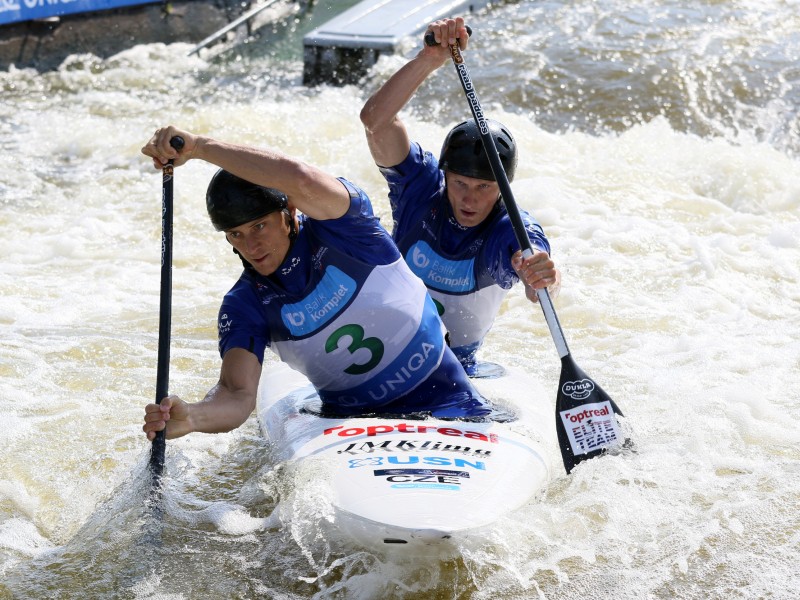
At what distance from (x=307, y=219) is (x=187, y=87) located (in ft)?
27.7

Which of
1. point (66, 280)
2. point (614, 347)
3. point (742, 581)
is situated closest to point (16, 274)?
point (66, 280)

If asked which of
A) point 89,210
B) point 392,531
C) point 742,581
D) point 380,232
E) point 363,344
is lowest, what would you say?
point 89,210

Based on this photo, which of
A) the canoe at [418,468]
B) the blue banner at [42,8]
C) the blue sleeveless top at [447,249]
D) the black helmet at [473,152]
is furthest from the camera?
the blue banner at [42,8]

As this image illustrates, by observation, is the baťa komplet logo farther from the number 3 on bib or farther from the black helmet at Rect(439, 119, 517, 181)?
the black helmet at Rect(439, 119, 517, 181)

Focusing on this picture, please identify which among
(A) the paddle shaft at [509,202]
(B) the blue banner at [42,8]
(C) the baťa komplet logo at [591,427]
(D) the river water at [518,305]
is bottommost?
(D) the river water at [518,305]

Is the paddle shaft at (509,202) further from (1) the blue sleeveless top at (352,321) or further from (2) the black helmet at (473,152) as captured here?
(1) the blue sleeveless top at (352,321)

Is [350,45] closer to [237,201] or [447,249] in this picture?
[447,249]

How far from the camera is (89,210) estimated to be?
8195 millimetres

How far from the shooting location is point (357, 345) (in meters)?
3.66

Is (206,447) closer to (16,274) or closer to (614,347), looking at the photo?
(614,347)

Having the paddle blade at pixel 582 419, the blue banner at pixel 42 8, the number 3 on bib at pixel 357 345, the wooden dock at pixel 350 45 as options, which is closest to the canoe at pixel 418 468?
the paddle blade at pixel 582 419

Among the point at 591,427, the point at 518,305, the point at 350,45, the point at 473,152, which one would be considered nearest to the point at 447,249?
the point at 473,152

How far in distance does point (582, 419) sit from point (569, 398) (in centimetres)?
10

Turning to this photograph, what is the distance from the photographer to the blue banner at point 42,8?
11.3 m
